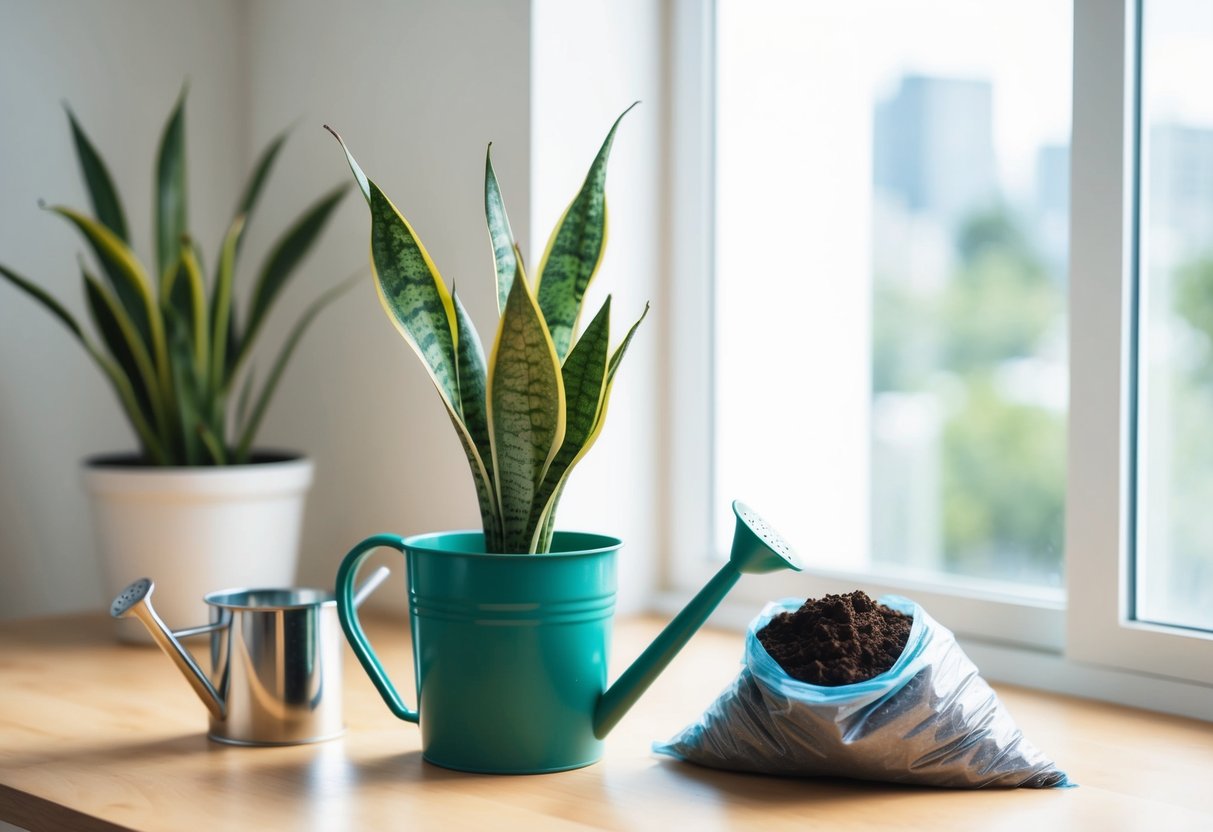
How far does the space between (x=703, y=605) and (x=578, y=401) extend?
0.17 metres

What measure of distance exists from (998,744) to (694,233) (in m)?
0.83

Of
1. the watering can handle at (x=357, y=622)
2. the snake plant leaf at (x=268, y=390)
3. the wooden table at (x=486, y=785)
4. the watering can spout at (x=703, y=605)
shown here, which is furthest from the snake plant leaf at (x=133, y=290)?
the watering can spout at (x=703, y=605)

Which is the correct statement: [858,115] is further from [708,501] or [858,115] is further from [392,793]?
[392,793]

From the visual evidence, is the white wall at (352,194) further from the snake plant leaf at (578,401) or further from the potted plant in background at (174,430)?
the snake plant leaf at (578,401)

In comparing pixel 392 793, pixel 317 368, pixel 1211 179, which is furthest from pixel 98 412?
pixel 1211 179

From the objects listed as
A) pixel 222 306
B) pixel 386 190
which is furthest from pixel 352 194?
pixel 222 306

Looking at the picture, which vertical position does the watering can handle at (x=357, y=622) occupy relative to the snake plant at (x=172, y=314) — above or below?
below

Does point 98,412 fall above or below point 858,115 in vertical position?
below

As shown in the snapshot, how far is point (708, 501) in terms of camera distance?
1523 mm

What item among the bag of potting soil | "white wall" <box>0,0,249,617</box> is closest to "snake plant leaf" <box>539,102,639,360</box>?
the bag of potting soil

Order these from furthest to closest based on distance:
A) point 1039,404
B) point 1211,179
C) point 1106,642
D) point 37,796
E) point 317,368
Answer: point 1039,404, point 317,368, point 1211,179, point 1106,642, point 37,796

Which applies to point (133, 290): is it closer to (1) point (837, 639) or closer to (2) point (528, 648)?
(2) point (528, 648)

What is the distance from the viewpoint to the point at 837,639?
33.6 inches

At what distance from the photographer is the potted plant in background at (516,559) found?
0.86m
